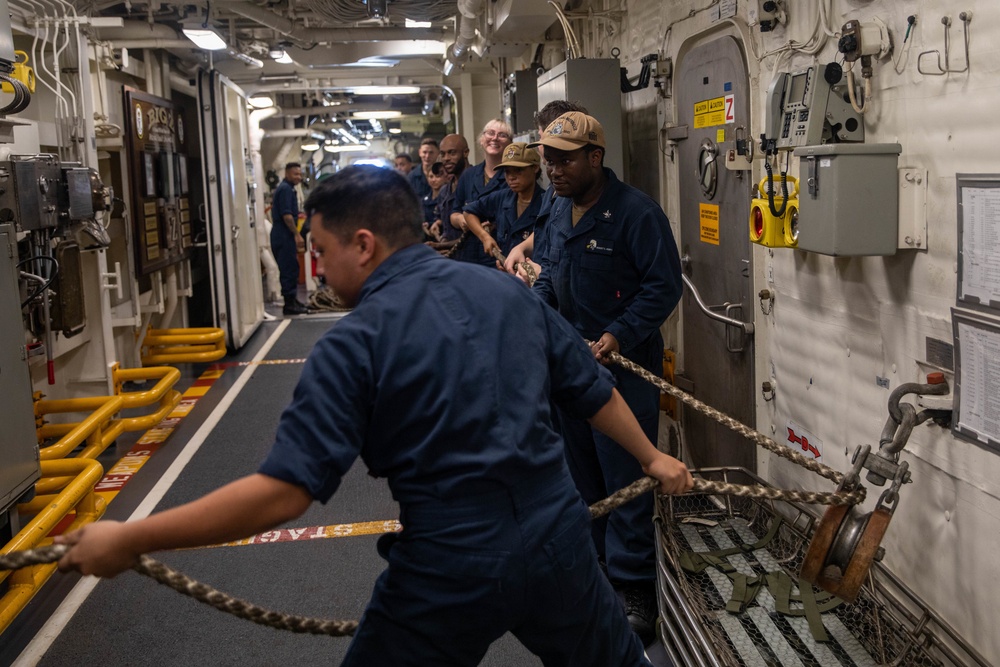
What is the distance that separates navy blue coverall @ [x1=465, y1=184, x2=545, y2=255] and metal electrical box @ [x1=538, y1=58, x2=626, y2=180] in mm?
543

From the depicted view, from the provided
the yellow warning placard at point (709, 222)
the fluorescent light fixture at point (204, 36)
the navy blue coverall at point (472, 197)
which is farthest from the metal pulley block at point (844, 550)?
the fluorescent light fixture at point (204, 36)

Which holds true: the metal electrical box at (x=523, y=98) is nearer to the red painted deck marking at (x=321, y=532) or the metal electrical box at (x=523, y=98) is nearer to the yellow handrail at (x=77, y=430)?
the yellow handrail at (x=77, y=430)

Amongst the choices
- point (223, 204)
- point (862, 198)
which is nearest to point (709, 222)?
point (862, 198)

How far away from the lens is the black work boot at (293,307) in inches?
517

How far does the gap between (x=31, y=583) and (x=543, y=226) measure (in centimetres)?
288

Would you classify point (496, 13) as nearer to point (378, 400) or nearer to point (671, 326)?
point (671, 326)

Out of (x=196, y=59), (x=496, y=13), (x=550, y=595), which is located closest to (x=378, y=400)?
(x=550, y=595)

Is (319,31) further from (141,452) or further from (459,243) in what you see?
(141,452)

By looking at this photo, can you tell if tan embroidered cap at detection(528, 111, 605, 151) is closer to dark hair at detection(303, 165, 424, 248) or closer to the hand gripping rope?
the hand gripping rope

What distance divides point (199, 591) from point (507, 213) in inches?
172

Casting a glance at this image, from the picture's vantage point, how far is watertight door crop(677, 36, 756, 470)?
458cm

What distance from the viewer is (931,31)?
9.32 feet

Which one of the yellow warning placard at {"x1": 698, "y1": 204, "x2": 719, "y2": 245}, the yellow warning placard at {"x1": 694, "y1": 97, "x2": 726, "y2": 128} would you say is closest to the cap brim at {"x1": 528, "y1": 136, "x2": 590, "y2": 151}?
the yellow warning placard at {"x1": 694, "y1": 97, "x2": 726, "y2": 128}

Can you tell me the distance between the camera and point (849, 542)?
109 inches
